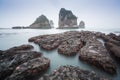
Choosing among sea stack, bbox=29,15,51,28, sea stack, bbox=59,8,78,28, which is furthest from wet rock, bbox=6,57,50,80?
sea stack, bbox=29,15,51,28

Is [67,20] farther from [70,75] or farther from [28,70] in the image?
[70,75]

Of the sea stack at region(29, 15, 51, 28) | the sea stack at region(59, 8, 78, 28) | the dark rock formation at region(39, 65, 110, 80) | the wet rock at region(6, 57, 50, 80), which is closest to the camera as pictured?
the dark rock formation at region(39, 65, 110, 80)

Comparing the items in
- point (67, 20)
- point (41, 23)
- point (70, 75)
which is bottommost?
point (70, 75)

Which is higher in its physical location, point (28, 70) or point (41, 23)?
point (41, 23)

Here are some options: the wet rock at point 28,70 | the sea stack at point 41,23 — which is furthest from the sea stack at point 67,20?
the wet rock at point 28,70

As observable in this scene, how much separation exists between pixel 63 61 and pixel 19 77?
312 cm

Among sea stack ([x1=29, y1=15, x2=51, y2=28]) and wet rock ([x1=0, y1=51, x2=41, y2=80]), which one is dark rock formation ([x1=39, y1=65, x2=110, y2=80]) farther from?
sea stack ([x1=29, y1=15, x2=51, y2=28])

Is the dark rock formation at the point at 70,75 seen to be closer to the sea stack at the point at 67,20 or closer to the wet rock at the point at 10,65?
the wet rock at the point at 10,65

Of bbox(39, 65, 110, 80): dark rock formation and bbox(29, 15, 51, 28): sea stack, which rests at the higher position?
bbox(29, 15, 51, 28): sea stack

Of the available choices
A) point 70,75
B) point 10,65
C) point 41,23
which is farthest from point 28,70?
point 41,23

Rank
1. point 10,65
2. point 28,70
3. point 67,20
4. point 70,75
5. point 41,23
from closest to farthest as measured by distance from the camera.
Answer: point 70,75, point 28,70, point 10,65, point 67,20, point 41,23

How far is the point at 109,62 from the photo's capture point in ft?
16.6

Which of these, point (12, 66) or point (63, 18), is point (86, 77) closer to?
point (12, 66)

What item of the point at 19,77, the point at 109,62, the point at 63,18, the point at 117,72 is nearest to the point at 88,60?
the point at 109,62
